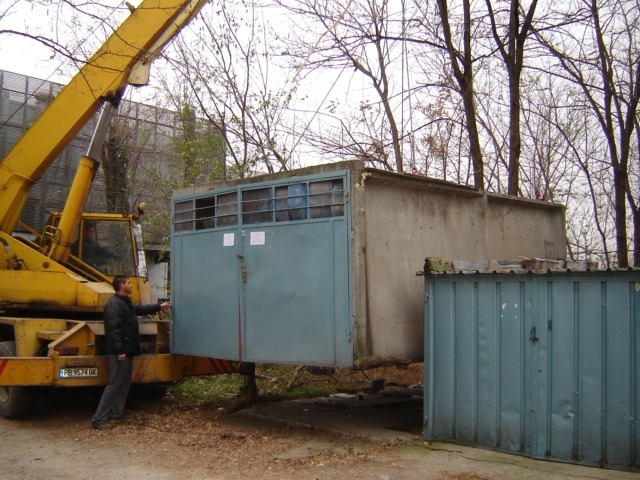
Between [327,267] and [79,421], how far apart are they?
4.24 meters

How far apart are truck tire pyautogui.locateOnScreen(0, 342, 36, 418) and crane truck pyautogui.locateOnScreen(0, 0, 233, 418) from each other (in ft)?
0.04

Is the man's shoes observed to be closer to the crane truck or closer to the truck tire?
the crane truck

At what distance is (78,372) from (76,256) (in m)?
2.32

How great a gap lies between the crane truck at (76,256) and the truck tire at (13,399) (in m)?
0.01

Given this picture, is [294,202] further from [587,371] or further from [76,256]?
[76,256]

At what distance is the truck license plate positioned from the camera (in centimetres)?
822

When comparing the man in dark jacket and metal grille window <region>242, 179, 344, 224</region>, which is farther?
the man in dark jacket

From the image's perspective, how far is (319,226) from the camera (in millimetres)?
7359

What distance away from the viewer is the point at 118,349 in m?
8.18

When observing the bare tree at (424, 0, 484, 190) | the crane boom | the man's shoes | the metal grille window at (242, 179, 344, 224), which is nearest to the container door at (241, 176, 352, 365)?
the metal grille window at (242, 179, 344, 224)

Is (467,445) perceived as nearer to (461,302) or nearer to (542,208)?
(461,302)

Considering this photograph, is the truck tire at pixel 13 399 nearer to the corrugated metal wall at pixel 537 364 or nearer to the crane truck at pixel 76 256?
the crane truck at pixel 76 256

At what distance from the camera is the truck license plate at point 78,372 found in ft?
27.0

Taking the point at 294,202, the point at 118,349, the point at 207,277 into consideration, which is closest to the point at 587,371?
the point at 294,202
